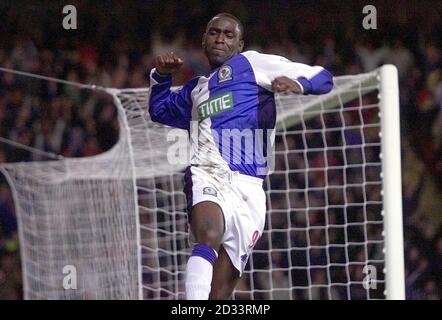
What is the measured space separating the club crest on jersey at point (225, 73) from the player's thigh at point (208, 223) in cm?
65

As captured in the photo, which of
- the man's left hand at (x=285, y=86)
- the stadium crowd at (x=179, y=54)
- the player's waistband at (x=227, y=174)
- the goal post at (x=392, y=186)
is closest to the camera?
the man's left hand at (x=285, y=86)

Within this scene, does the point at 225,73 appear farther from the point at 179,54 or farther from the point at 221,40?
the point at 179,54

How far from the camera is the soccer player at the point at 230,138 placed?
4.77m

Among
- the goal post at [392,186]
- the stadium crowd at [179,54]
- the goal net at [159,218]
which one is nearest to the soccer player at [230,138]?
the goal post at [392,186]

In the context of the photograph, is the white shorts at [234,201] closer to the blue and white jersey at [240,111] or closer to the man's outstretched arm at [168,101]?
the blue and white jersey at [240,111]

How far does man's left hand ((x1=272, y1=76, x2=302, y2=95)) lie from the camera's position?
4.63 m

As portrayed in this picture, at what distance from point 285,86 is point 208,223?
2.21 feet

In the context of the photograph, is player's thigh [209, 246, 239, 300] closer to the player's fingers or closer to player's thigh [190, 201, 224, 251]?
player's thigh [190, 201, 224, 251]

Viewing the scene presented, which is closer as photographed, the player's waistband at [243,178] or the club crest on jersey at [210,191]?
the club crest on jersey at [210,191]

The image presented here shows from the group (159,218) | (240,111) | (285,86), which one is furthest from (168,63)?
(159,218)

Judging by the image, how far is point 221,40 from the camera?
16.8 feet

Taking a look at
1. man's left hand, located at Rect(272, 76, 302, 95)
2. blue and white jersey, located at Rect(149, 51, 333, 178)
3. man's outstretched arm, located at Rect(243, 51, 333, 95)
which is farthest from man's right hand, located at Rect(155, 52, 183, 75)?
man's left hand, located at Rect(272, 76, 302, 95)

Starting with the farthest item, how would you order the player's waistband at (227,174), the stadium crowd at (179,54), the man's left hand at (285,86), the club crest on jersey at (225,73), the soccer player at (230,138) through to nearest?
the stadium crowd at (179,54) → the club crest on jersey at (225,73) → the player's waistband at (227,174) → the soccer player at (230,138) → the man's left hand at (285,86)
